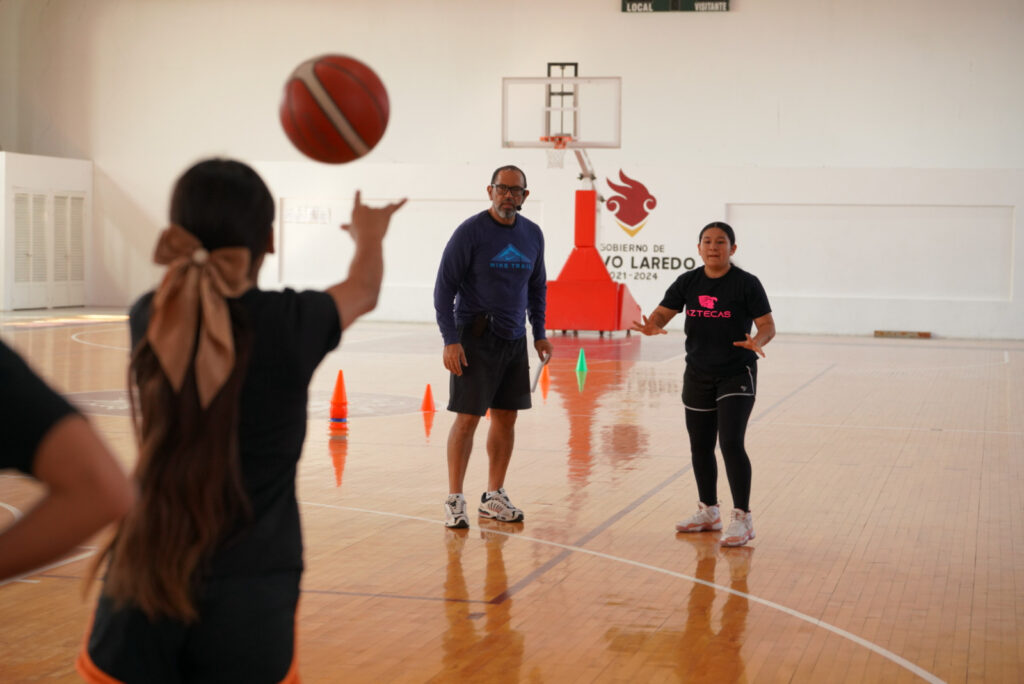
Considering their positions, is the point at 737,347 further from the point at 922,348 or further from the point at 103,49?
the point at 103,49

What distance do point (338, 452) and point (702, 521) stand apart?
11.1 feet

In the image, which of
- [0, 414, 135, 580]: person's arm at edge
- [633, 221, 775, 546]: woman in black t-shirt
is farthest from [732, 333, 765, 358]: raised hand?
[0, 414, 135, 580]: person's arm at edge

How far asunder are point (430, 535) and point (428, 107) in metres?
19.2

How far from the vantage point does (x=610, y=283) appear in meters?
19.7

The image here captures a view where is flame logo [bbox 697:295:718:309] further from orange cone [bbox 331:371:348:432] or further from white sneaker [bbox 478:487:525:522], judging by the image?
orange cone [bbox 331:371:348:432]

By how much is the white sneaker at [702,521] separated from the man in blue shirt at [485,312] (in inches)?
41.4

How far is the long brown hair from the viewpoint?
80.6 inches

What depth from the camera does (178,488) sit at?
2.06 meters

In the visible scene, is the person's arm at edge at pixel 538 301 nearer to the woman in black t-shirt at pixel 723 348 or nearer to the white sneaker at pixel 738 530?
the woman in black t-shirt at pixel 723 348

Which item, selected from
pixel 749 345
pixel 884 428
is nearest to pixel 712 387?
pixel 749 345

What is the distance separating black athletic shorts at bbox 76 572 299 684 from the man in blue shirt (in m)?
3.93

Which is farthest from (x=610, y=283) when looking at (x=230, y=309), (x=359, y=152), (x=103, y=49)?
(x=230, y=309)

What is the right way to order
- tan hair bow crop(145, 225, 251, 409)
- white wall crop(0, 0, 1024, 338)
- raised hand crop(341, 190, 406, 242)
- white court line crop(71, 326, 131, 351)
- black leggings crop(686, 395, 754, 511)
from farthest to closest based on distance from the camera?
white wall crop(0, 0, 1024, 338) → white court line crop(71, 326, 131, 351) → black leggings crop(686, 395, 754, 511) → raised hand crop(341, 190, 406, 242) → tan hair bow crop(145, 225, 251, 409)

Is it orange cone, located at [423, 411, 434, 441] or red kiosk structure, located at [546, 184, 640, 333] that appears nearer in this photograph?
orange cone, located at [423, 411, 434, 441]
